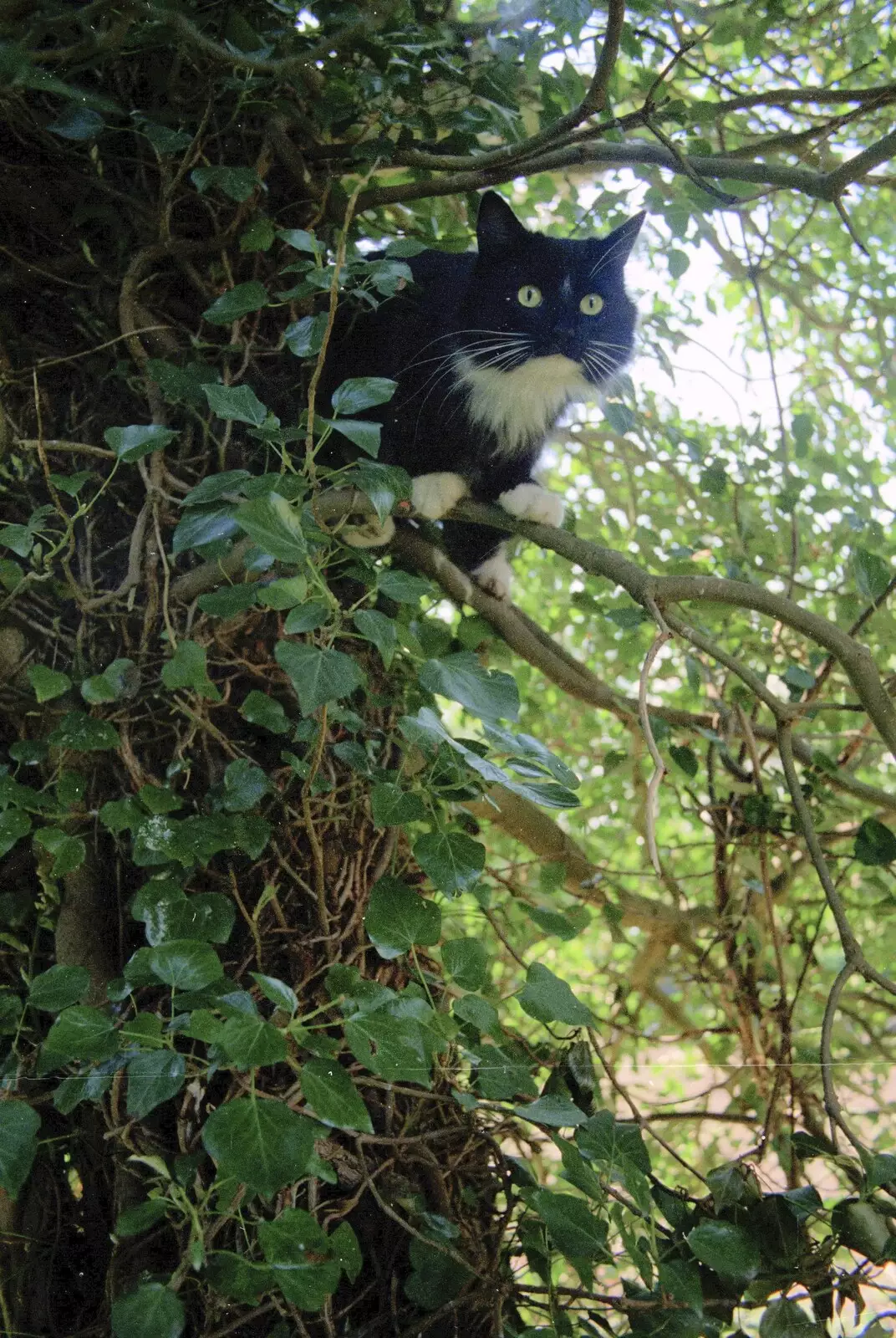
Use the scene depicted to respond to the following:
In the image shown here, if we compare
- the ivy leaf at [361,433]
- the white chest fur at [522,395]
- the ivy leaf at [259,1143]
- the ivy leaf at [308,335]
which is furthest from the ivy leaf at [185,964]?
the white chest fur at [522,395]

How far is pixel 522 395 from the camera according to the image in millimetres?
1155

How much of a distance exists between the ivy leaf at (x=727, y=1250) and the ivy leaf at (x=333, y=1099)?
0.28 meters

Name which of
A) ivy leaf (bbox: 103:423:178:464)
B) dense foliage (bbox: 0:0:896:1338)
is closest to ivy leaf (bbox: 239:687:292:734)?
dense foliage (bbox: 0:0:896:1338)

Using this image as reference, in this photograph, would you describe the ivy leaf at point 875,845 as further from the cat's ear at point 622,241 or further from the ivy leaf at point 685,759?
the cat's ear at point 622,241

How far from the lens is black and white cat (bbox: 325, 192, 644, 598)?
1065 mm

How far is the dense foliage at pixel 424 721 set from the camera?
78cm

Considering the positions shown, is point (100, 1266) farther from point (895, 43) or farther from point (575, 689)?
point (895, 43)

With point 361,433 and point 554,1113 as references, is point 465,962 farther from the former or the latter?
point 361,433

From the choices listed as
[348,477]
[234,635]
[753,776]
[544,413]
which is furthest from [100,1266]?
[544,413]

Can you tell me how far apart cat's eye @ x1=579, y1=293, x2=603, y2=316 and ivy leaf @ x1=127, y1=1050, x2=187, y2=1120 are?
765mm

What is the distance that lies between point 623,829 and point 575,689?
0.55 ft

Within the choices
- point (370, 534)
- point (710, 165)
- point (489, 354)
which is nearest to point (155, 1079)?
point (370, 534)

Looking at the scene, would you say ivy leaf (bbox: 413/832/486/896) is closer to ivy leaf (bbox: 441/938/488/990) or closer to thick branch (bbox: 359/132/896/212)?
ivy leaf (bbox: 441/938/488/990)

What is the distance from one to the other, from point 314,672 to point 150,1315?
0.43 meters
